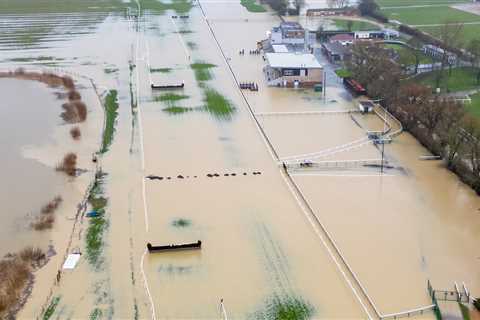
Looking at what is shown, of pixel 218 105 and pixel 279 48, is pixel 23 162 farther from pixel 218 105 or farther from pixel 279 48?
pixel 279 48

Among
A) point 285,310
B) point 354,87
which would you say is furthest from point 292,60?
point 285,310

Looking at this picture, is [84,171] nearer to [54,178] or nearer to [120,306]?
[54,178]

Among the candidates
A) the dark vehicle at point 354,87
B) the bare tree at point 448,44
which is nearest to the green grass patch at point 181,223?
the dark vehicle at point 354,87

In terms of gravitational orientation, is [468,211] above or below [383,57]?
below

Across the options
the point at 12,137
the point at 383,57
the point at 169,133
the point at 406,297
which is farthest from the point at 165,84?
the point at 406,297

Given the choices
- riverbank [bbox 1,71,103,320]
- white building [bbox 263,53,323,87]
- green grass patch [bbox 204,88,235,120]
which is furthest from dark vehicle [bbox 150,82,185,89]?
white building [bbox 263,53,323,87]

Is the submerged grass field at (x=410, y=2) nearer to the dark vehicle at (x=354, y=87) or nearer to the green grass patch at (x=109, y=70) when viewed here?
Result: the dark vehicle at (x=354, y=87)
